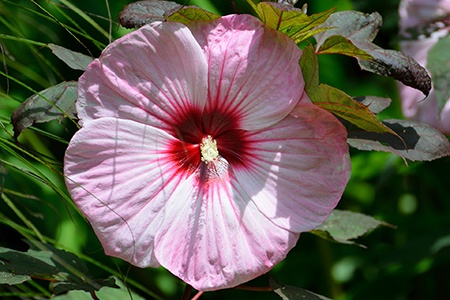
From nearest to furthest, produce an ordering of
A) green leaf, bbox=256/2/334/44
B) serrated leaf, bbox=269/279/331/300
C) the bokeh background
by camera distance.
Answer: green leaf, bbox=256/2/334/44 < serrated leaf, bbox=269/279/331/300 < the bokeh background

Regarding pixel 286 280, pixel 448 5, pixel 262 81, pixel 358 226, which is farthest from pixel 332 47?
pixel 286 280

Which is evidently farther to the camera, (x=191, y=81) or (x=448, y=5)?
(x=448, y=5)

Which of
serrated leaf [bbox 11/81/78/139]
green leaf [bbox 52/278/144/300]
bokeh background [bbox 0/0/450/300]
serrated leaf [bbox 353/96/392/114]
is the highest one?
serrated leaf [bbox 11/81/78/139]

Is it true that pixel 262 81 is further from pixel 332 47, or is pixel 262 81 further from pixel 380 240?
pixel 380 240

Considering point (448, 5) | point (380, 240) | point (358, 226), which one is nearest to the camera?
point (358, 226)

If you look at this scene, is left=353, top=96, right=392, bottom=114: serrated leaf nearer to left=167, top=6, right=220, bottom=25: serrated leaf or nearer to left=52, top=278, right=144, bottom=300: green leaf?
left=167, top=6, right=220, bottom=25: serrated leaf

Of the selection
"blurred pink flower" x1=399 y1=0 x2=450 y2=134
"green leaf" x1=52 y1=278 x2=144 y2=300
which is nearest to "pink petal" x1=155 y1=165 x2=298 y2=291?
"green leaf" x1=52 y1=278 x2=144 y2=300

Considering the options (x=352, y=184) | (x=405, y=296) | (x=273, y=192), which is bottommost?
(x=405, y=296)

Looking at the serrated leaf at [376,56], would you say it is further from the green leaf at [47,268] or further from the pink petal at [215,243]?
the green leaf at [47,268]
